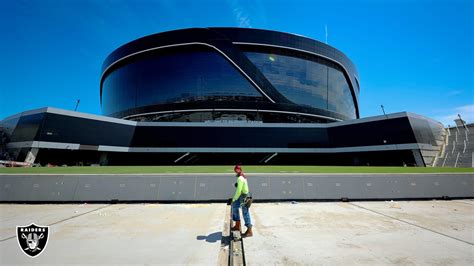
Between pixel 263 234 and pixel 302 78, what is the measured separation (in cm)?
5850

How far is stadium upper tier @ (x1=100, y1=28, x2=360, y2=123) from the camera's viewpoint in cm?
5316

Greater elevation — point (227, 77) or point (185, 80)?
point (227, 77)

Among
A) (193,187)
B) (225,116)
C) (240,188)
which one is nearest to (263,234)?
(240,188)

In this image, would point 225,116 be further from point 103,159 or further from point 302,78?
point 103,159

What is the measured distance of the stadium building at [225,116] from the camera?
35.6m

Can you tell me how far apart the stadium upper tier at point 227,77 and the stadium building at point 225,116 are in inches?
10.5

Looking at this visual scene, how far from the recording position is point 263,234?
519cm

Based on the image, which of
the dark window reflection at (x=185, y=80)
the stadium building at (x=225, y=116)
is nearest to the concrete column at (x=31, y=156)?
the stadium building at (x=225, y=116)

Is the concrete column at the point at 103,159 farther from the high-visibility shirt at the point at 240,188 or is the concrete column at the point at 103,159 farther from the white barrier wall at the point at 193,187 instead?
the high-visibility shirt at the point at 240,188

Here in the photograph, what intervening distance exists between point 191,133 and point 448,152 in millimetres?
41513

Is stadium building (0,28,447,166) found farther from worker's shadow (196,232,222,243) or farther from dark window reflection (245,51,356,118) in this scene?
worker's shadow (196,232,222,243)

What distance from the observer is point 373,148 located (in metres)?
38.4

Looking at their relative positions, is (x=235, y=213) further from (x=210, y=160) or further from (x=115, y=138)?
(x=115, y=138)

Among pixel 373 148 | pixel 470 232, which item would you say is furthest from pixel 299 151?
pixel 470 232
